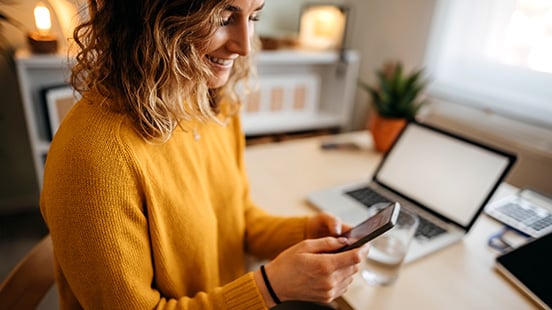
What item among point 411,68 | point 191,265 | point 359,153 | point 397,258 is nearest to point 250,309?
point 191,265

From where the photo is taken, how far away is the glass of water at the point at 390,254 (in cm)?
74

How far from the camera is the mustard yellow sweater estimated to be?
1.73ft

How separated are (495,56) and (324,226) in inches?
55.6

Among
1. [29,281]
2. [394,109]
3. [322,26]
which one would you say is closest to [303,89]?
[322,26]

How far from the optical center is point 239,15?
23.4 inches

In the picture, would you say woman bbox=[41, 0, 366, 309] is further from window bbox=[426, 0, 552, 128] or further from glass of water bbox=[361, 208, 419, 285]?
window bbox=[426, 0, 552, 128]

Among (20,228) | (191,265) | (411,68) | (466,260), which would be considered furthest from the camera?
(411,68)

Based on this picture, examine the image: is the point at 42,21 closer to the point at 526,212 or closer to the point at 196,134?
the point at 196,134

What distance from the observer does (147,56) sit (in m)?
0.54

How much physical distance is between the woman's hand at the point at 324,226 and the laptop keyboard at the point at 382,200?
0.24m

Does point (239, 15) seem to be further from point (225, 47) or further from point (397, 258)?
point (397, 258)

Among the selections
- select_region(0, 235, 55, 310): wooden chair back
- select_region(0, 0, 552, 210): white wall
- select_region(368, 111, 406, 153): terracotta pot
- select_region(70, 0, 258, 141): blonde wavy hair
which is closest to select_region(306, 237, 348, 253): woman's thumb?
select_region(70, 0, 258, 141): blonde wavy hair

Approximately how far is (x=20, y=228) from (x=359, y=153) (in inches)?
70.5

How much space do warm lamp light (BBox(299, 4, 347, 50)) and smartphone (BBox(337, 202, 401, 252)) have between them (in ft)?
5.40
